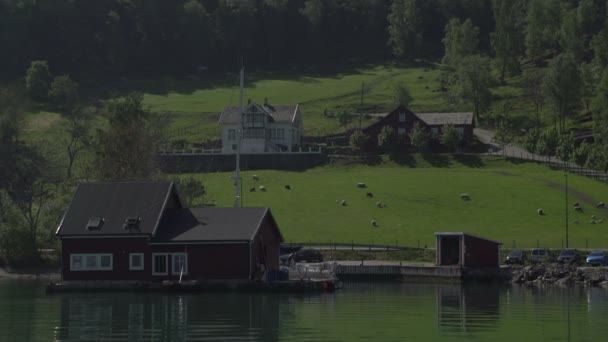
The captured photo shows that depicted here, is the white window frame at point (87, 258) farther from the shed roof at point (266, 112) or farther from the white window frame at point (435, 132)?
the white window frame at point (435, 132)

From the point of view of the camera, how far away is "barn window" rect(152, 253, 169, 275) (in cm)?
7325

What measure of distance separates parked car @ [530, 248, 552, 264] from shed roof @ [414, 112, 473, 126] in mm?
54663

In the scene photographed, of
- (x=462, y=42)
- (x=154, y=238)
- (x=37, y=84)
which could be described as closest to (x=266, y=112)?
(x=37, y=84)

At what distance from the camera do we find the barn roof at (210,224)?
71875 millimetres

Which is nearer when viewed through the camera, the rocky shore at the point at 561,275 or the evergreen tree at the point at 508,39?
the rocky shore at the point at 561,275

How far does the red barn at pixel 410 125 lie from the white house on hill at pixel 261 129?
367 inches

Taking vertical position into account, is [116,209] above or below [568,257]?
above

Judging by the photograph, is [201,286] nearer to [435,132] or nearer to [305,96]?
[435,132]

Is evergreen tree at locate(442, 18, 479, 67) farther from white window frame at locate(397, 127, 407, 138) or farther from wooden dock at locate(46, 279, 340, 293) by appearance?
wooden dock at locate(46, 279, 340, 293)

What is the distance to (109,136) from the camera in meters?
107

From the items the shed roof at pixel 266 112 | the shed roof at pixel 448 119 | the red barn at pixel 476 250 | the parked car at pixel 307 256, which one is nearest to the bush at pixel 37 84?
the shed roof at pixel 266 112

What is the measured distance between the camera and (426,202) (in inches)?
4235

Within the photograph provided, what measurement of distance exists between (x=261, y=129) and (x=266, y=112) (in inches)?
89.6

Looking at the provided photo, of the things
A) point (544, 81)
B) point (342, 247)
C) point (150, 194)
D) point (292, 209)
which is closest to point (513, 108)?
point (544, 81)
